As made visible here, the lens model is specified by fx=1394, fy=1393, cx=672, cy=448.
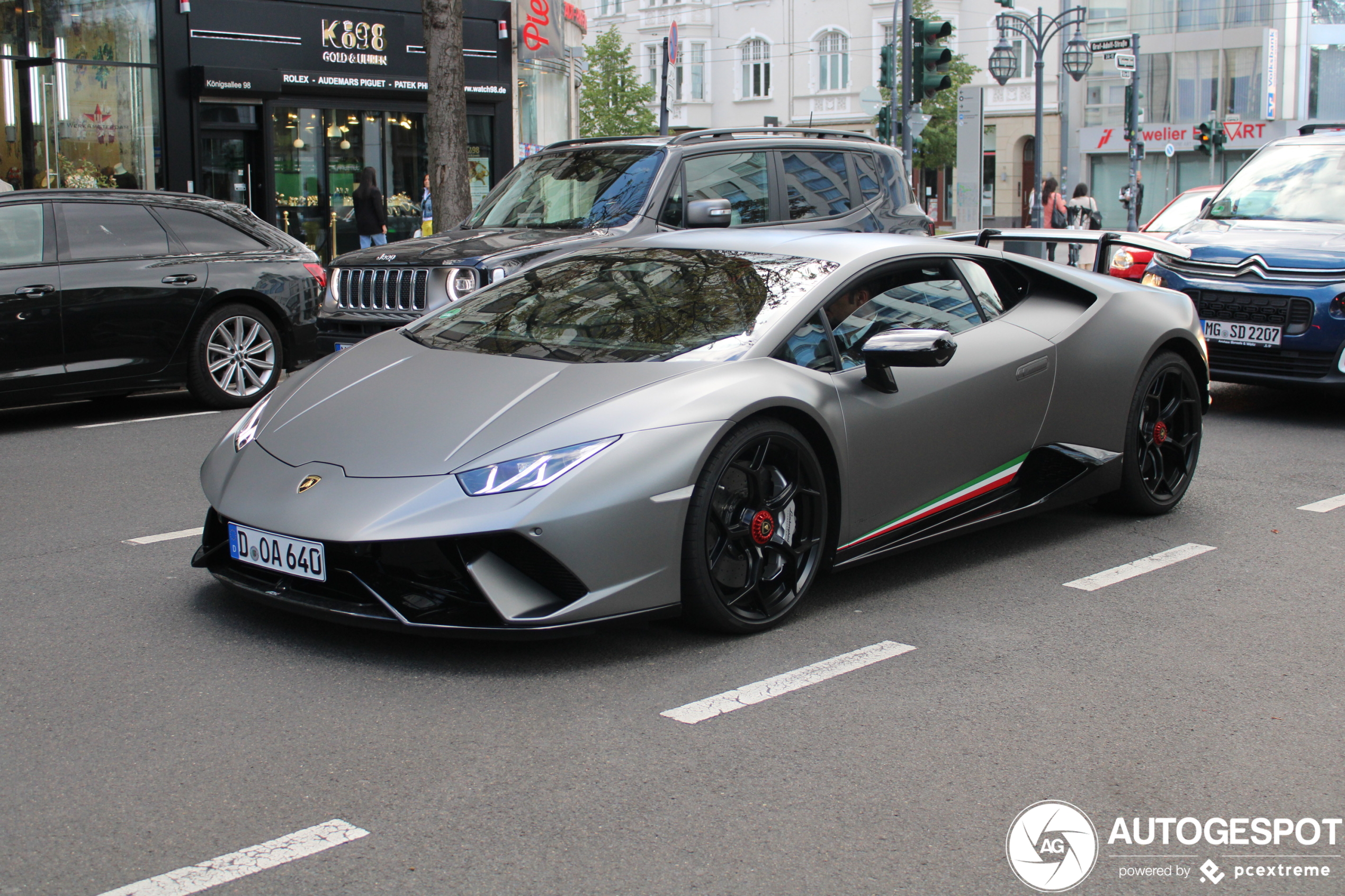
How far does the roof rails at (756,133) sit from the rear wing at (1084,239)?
2.04 meters

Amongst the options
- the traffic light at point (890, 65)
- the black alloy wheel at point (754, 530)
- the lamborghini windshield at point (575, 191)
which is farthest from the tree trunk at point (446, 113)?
the traffic light at point (890, 65)

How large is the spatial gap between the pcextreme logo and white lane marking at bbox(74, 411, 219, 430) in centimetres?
747

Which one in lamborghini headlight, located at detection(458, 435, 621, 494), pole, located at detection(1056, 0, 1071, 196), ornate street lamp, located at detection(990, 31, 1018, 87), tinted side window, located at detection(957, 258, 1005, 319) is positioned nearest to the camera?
lamborghini headlight, located at detection(458, 435, 621, 494)

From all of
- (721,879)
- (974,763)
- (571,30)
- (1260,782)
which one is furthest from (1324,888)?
(571,30)

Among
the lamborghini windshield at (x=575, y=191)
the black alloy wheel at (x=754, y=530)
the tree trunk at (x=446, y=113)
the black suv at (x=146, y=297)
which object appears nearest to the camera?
the black alloy wheel at (x=754, y=530)

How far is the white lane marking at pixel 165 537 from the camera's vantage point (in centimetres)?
584

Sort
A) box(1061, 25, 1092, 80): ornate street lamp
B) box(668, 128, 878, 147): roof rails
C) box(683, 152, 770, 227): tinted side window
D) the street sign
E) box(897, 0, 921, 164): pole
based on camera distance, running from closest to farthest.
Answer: box(683, 152, 770, 227): tinted side window
box(668, 128, 878, 147): roof rails
box(897, 0, 921, 164): pole
the street sign
box(1061, 25, 1092, 80): ornate street lamp

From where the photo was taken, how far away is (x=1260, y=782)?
3.45 meters

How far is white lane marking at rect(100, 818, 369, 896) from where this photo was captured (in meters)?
2.82

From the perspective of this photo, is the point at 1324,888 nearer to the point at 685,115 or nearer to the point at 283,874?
the point at 283,874

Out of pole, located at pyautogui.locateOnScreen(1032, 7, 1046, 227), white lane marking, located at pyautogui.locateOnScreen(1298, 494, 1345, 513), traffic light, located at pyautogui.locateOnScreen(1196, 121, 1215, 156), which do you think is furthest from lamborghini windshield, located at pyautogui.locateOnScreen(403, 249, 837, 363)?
traffic light, located at pyautogui.locateOnScreen(1196, 121, 1215, 156)

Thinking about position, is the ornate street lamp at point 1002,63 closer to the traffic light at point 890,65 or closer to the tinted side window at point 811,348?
the traffic light at point 890,65

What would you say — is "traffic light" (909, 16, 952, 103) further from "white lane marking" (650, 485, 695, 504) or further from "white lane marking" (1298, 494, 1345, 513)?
"white lane marking" (650, 485, 695, 504)

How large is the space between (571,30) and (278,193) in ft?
32.6
